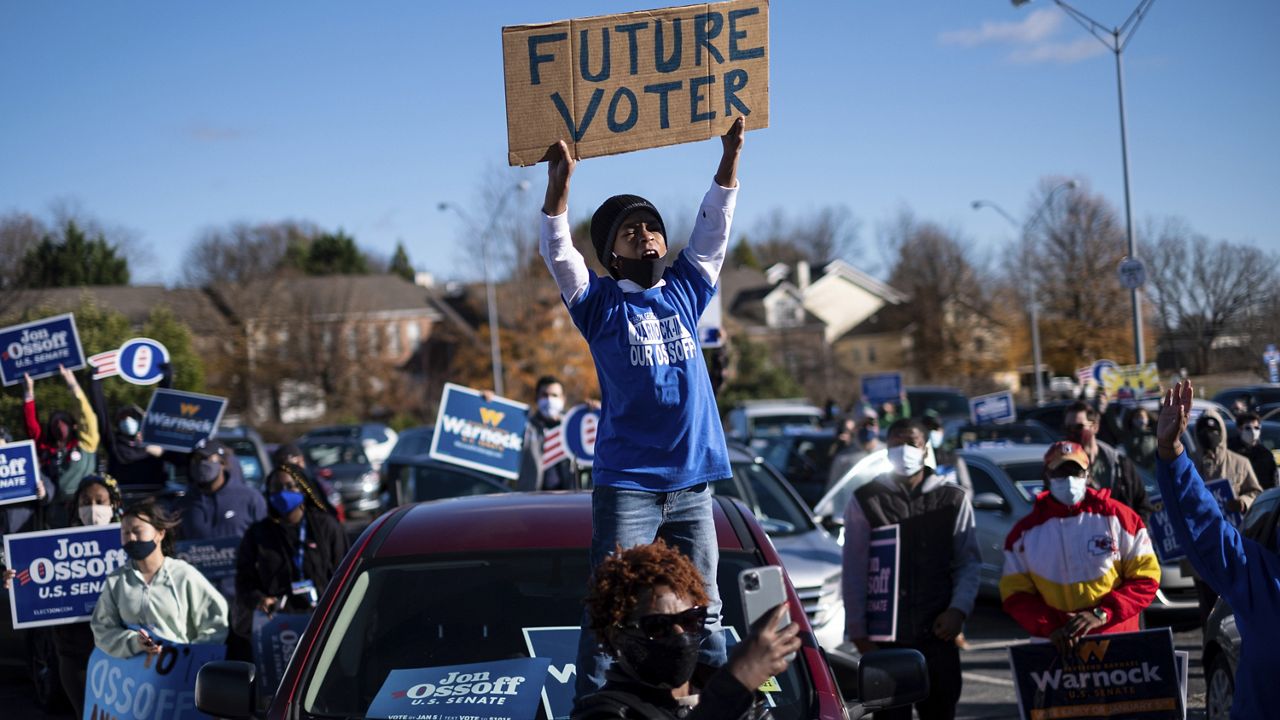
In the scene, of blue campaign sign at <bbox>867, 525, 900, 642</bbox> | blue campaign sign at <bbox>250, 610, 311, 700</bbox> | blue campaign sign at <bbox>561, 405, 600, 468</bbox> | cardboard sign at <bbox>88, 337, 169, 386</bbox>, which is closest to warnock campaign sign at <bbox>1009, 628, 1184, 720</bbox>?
blue campaign sign at <bbox>867, 525, 900, 642</bbox>

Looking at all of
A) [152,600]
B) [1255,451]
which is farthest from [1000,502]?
[152,600]

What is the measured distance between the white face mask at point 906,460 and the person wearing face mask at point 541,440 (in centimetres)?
387

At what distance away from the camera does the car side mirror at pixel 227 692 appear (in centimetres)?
392

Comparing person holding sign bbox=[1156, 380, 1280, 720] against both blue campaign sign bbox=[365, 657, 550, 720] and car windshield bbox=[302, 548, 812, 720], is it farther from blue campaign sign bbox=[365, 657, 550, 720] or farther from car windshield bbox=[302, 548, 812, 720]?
blue campaign sign bbox=[365, 657, 550, 720]

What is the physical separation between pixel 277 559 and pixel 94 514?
143 cm

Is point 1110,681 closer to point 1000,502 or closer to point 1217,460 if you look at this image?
point 1217,460

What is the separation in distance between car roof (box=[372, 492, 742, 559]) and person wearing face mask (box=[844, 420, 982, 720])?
182 centimetres

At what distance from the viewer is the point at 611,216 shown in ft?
12.2

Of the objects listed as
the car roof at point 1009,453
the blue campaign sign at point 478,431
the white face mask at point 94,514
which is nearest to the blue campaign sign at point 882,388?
the car roof at point 1009,453

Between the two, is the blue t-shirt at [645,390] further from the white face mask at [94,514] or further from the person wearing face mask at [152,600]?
the white face mask at [94,514]

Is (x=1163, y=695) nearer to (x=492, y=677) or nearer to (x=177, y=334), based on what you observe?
(x=492, y=677)

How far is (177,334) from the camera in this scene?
45.5m

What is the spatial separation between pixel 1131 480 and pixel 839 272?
7951 centimetres

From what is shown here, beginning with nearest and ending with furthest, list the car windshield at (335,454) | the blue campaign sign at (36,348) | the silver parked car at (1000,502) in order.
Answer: the silver parked car at (1000,502) → the blue campaign sign at (36,348) → the car windshield at (335,454)
